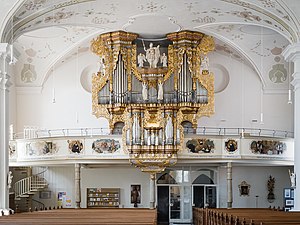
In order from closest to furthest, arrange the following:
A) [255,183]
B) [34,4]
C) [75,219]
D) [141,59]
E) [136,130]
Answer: [75,219] < [34,4] < [136,130] < [141,59] < [255,183]

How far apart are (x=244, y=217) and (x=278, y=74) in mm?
13385

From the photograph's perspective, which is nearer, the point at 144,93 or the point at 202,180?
the point at 144,93

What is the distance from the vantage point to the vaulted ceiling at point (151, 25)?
1775 cm

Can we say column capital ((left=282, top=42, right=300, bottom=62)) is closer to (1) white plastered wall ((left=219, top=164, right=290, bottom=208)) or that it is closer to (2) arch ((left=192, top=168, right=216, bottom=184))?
(1) white plastered wall ((left=219, top=164, right=290, bottom=208))

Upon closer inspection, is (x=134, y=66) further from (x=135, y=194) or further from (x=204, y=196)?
Answer: (x=204, y=196)

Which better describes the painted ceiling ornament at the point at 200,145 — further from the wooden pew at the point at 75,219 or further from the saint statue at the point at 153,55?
the wooden pew at the point at 75,219

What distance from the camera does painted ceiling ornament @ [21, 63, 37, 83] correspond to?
25281 mm

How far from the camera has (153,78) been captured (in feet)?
78.5

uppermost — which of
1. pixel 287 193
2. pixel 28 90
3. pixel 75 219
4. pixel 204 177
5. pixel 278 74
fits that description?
pixel 278 74

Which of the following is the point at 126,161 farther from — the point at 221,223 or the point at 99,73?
the point at 221,223

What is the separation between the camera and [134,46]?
2423 centimetres

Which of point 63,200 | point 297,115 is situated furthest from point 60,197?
point 297,115

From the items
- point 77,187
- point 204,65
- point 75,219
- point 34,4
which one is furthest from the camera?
point 204,65

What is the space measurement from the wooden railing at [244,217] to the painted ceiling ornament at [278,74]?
5971mm
